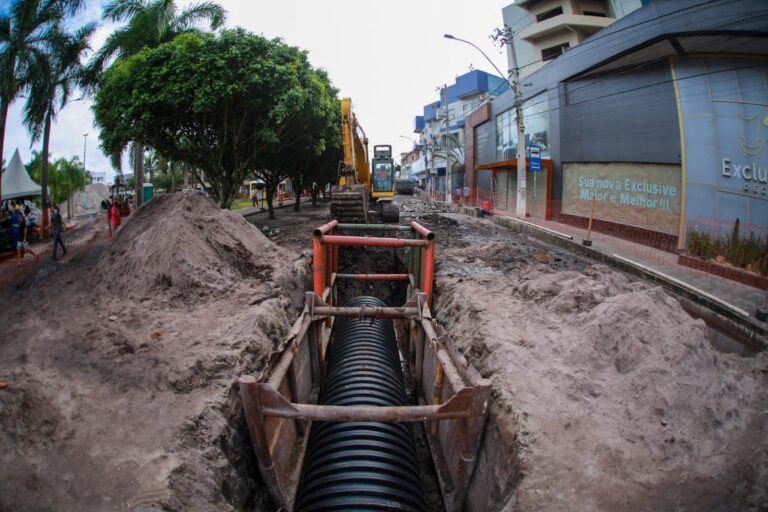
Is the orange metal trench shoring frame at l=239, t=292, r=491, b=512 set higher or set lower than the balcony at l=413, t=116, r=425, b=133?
lower

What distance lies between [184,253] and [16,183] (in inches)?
722

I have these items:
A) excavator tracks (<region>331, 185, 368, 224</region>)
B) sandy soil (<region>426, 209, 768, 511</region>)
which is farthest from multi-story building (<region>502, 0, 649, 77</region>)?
sandy soil (<region>426, 209, 768, 511</region>)

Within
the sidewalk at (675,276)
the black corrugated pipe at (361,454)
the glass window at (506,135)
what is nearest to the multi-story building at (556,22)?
the glass window at (506,135)

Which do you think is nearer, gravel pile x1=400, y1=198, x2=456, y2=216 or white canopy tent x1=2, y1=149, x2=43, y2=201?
white canopy tent x1=2, y1=149, x2=43, y2=201

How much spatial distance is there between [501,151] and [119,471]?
30256mm

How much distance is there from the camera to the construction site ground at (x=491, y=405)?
3.31 meters

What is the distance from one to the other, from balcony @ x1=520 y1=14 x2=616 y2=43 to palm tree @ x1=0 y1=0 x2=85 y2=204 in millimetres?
27268

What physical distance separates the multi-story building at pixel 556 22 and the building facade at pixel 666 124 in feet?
36.4

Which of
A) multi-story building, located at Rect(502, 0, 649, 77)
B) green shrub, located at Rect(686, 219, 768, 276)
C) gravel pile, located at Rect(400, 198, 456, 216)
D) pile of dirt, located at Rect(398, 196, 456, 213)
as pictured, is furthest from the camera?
multi-story building, located at Rect(502, 0, 649, 77)

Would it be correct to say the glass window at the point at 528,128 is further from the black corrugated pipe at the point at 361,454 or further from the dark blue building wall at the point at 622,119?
the black corrugated pipe at the point at 361,454

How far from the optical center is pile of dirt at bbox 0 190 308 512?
10.8 feet

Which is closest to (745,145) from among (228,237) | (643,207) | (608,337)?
(643,207)

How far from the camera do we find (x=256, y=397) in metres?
3.76

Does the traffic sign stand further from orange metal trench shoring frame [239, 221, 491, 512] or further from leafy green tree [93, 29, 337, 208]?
orange metal trench shoring frame [239, 221, 491, 512]
